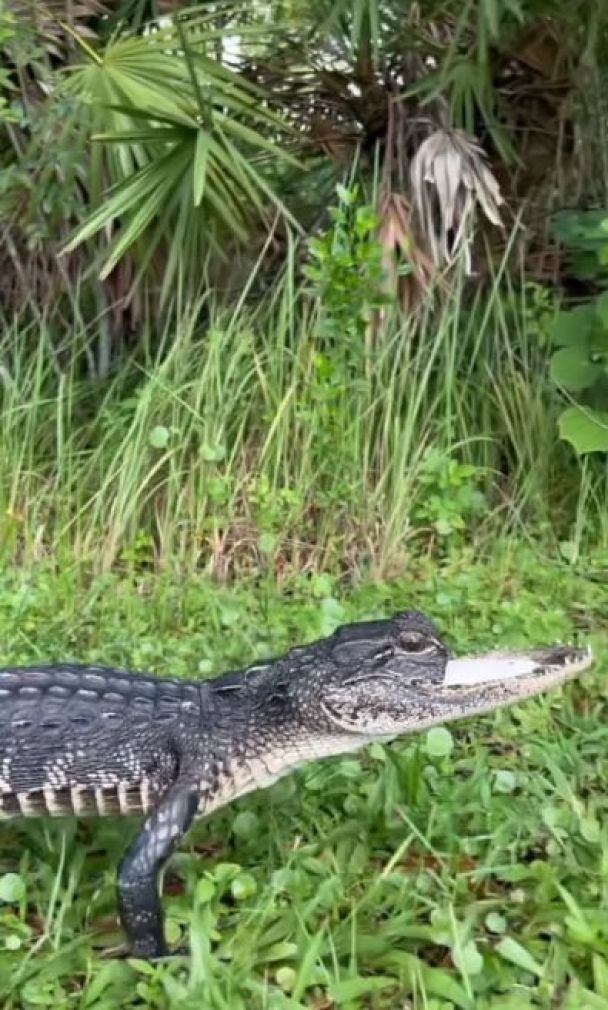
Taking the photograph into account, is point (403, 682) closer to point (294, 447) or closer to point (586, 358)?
point (294, 447)

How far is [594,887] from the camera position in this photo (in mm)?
1910

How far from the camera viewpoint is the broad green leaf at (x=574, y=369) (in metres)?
3.67

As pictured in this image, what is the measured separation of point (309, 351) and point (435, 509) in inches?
28.1

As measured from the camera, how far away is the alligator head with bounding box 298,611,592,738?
194cm

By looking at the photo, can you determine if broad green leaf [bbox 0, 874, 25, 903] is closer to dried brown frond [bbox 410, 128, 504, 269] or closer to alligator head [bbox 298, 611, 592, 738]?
alligator head [bbox 298, 611, 592, 738]

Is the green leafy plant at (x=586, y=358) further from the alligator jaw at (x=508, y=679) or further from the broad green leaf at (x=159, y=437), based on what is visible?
the alligator jaw at (x=508, y=679)

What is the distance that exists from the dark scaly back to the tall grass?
1523mm

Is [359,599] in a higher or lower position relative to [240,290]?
lower

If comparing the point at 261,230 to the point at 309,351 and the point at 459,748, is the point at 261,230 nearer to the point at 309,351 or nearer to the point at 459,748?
the point at 309,351

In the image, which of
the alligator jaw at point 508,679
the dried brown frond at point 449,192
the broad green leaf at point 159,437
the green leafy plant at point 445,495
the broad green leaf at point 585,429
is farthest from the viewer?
the dried brown frond at point 449,192

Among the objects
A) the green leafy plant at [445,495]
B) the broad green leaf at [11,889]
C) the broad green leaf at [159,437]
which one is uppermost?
the broad green leaf at [11,889]

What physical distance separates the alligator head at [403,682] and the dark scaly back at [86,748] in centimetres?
26

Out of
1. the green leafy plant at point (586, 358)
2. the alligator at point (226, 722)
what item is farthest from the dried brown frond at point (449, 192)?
the alligator at point (226, 722)

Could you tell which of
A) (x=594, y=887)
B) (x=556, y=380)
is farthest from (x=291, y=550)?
(x=594, y=887)
